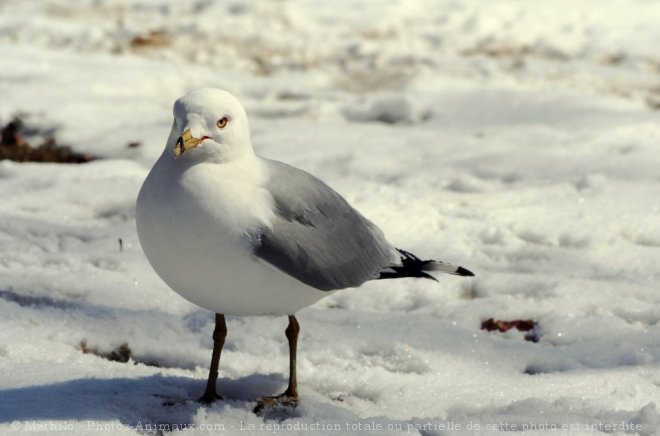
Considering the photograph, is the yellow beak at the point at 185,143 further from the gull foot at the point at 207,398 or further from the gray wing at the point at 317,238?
the gull foot at the point at 207,398

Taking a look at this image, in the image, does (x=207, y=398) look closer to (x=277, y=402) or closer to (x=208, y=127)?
→ (x=277, y=402)

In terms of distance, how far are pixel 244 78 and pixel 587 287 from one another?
413cm

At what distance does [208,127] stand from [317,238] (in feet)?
1.68

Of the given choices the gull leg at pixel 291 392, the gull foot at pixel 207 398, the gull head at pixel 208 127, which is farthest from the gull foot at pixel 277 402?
the gull head at pixel 208 127

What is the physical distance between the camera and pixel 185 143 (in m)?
3.07

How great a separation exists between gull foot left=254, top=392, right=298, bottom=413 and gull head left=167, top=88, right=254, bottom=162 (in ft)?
2.58

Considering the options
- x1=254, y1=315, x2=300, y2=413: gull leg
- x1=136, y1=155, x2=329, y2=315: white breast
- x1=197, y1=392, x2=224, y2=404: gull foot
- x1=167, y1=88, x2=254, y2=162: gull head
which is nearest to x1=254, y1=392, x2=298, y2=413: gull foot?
x1=254, y1=315, x2=300, y2=413: gull leg

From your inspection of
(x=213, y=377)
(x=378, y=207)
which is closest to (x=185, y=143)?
(x=213, y=377)

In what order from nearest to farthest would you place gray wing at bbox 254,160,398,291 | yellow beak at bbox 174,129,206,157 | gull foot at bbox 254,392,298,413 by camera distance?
yellow beak at bbox 174,129,206,157 → gray wing at bbox 254,160,398,291 → gull foot at bbox 254,392,298,413

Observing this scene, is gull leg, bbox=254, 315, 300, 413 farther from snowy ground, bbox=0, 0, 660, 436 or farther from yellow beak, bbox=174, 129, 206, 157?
yellow beak, bbox=174, 129, 206, 157

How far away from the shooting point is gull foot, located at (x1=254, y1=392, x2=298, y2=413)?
3380 millimetres

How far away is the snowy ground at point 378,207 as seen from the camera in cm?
354

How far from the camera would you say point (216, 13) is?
9.59 meters

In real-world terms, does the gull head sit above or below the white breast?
above
